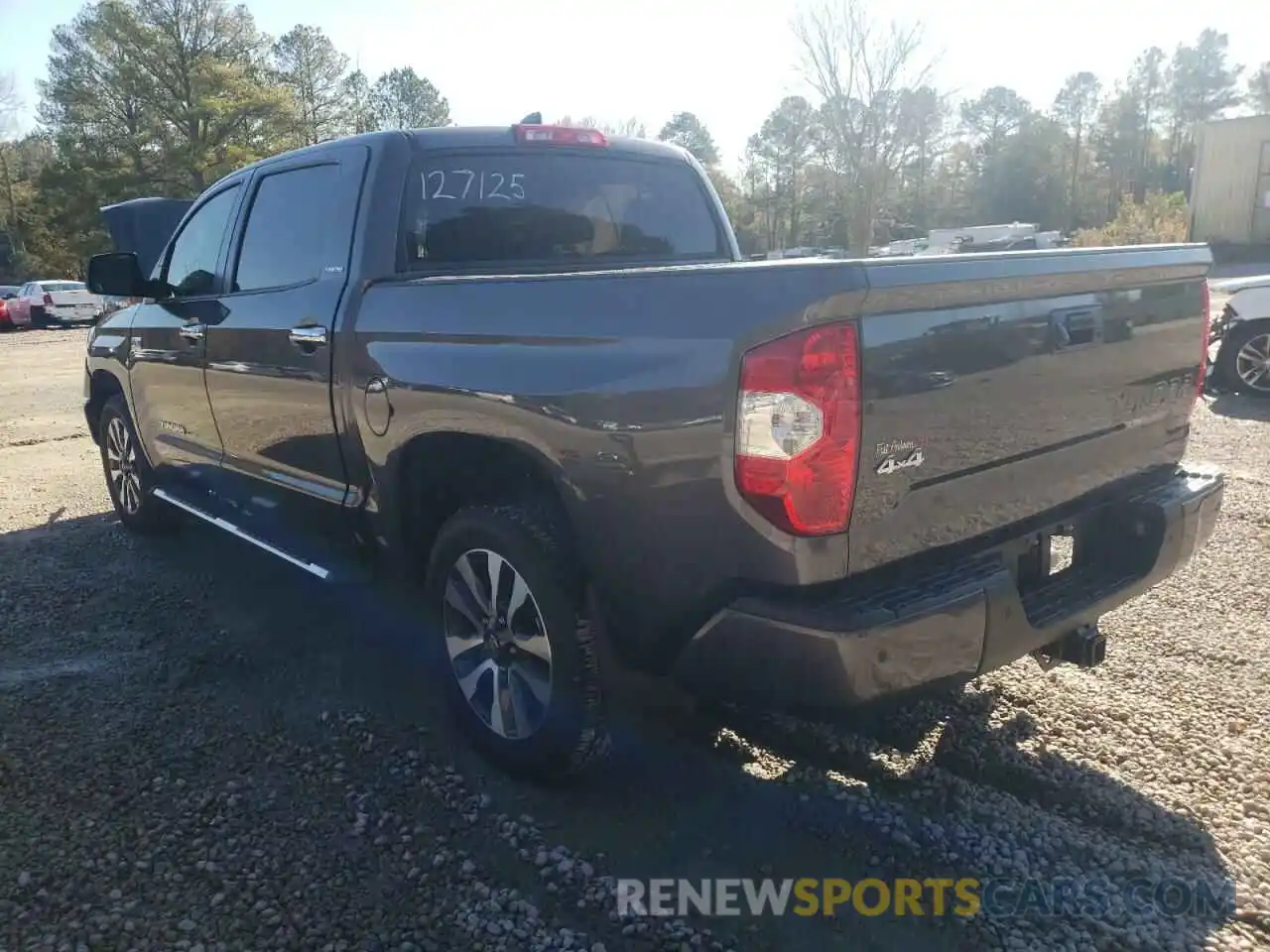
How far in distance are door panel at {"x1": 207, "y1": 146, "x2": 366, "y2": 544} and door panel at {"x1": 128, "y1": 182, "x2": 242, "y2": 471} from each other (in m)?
0.16

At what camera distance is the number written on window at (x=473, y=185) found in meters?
3.64

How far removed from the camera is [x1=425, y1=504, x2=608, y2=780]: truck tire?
108 inches

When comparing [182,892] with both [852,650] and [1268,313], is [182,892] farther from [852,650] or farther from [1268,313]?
[1268,313]

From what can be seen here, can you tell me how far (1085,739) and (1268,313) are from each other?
7.07 m

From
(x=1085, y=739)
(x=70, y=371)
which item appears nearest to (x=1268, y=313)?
(x=1085, y=739)

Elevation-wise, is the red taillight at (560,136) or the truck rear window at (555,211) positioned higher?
the red taillight at (560,136)

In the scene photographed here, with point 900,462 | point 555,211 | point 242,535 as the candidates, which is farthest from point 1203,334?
point 242,535

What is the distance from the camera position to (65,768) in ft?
10.6

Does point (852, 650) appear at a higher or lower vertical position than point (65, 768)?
higher

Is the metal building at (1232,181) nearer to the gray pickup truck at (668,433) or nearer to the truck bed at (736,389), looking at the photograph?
the gray pickup truck at (668,433)

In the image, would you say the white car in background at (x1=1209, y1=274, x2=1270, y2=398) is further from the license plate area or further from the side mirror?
the side mirror

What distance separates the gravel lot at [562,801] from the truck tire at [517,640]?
0.64 ft

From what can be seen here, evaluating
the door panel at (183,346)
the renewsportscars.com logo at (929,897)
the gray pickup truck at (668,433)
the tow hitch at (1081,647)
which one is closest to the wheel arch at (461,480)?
the gray pickup truck at (668,433)

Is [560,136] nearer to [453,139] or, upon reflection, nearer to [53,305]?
[453,139]
